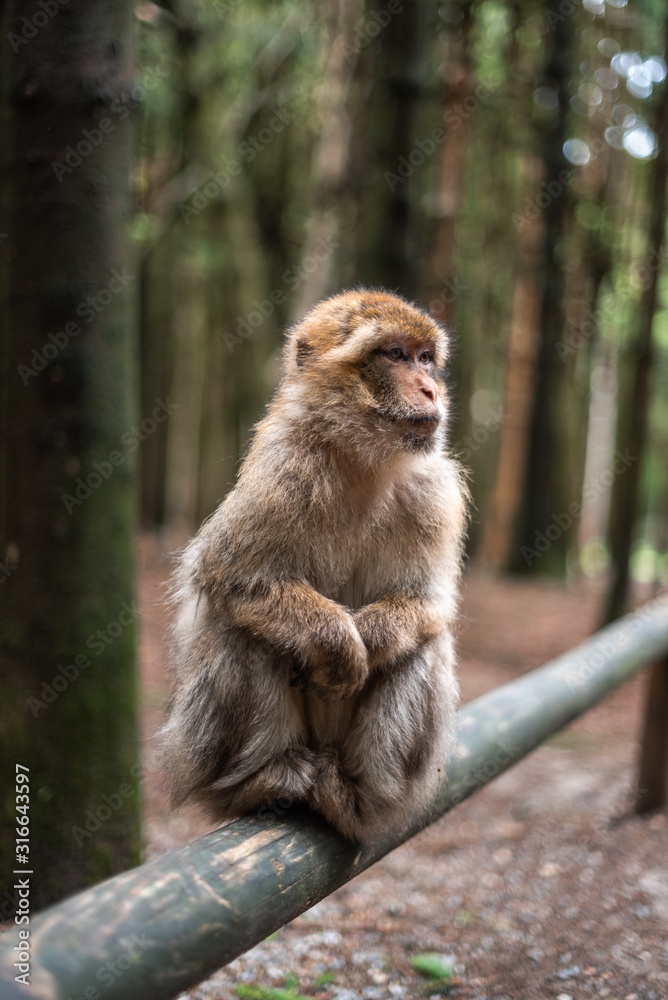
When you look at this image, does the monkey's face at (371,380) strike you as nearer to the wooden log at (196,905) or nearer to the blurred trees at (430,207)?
the wooden log at (196,905)

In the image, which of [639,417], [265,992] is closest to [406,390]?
[265,992]

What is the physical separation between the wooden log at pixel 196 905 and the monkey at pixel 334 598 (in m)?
0.15

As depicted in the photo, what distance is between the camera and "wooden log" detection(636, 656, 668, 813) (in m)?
5.02

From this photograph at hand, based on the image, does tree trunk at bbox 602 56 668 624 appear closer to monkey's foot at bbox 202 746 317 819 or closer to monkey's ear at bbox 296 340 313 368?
monkey's ear at bbox 296 340 313 368

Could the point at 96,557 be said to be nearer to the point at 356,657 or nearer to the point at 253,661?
the point at 253,661

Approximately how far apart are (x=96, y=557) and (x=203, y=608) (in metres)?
0.92

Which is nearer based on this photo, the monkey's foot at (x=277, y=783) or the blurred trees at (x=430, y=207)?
the monkey's foot at (x=277, y=783)

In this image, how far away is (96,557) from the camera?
3541mm

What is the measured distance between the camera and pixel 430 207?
33.5 feet

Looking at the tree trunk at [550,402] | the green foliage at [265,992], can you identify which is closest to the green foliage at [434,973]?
the green foliage at [265,992]

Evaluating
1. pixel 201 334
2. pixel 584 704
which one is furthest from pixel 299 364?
pixel 201 334

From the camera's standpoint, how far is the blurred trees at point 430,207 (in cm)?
792

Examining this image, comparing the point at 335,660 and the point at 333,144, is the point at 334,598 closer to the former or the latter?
the point at 335,660

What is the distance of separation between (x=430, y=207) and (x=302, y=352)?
7774mm
